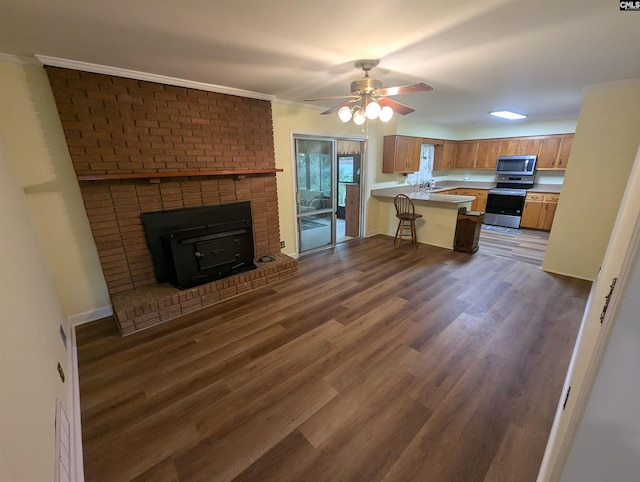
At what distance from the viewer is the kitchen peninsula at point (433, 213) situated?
4.64 metres

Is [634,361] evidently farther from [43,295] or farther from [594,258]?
[594,258]

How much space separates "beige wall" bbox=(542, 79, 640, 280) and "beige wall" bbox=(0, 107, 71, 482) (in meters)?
5.18

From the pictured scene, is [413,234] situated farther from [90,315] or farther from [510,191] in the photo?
[90,315]

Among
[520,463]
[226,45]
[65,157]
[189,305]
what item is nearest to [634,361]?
[520,463]

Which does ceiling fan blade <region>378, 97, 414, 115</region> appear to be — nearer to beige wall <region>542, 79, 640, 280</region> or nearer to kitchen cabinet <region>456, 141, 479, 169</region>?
beige wall <region>542, 79, 640, 280</region>

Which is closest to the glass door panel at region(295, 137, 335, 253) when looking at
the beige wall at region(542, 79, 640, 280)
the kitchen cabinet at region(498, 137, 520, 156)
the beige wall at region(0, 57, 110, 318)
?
the beige wall at region(0, 57, 110, 318)

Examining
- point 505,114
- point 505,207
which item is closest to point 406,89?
point 505,114

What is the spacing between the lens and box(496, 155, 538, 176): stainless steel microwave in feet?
19.7

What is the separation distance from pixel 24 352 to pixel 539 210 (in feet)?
26.0

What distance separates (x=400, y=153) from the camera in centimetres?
534

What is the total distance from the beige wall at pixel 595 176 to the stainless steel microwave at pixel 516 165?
10.4 ft

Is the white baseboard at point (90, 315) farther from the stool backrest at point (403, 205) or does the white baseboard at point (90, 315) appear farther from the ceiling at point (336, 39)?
the stool backrest at point (403, 205)

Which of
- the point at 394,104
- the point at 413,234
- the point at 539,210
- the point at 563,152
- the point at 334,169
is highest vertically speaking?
the point at 394,104

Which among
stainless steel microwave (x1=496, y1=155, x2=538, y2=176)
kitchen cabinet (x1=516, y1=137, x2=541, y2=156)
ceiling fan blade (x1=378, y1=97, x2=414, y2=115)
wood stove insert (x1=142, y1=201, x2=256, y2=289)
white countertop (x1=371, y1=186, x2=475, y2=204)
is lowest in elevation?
wood stove insert (x1=142, y1=201, x2=256, y2=289)
